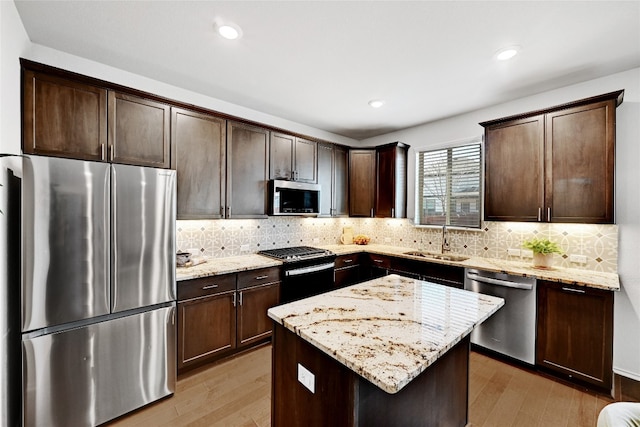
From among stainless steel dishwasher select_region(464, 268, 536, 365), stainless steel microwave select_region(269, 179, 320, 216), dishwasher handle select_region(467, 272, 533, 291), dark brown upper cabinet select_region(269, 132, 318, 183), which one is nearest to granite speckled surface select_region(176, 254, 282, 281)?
stainless steel microwave select_region(269, 179, 320, 216)

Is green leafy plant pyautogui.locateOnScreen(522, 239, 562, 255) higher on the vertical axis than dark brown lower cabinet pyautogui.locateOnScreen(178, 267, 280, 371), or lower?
higher

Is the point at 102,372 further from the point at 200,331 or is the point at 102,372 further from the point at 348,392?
the point at 348,392

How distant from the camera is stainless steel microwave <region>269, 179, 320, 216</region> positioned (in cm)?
332

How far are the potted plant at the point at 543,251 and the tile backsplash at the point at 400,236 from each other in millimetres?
218

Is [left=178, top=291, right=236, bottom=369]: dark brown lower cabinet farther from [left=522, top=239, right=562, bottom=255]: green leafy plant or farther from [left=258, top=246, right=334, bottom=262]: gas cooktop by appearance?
[left=522, top=239, right=562, bottom=255]: green leafy plant

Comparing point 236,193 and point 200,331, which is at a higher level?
point 236,193

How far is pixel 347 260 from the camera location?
3.84 metres

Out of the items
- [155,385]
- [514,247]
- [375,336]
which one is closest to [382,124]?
[514,247]

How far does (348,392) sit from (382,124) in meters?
3.68

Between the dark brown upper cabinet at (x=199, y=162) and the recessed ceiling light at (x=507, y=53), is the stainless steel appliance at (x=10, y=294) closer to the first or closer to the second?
the dark brown upper cabinet at (x=199, y=162)

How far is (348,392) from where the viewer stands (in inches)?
43.2

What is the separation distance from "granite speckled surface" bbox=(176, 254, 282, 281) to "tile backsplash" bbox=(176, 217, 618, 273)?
213 millimetres

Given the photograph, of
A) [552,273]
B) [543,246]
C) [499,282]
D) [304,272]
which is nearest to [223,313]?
[304,272]

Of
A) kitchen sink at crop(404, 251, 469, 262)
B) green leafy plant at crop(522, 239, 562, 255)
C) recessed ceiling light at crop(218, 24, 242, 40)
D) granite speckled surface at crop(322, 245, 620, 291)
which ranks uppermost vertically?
recessed ceiling light at crop(218, 24, 242, 40)
